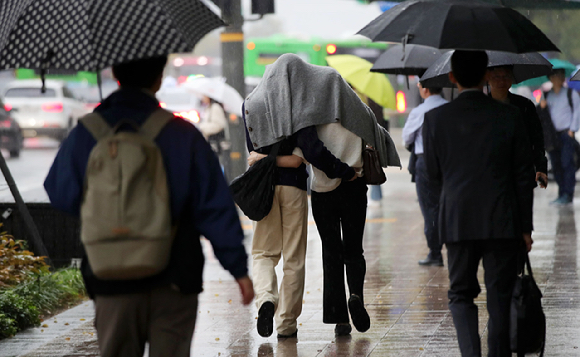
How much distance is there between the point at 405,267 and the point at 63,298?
3286mm

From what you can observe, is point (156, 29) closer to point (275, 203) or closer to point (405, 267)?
point (275, 203)

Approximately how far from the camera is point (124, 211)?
289cm

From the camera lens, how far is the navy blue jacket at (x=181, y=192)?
3.06 m

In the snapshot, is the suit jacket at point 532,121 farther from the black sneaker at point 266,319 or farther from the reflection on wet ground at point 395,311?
the black sneaker at point 266,319

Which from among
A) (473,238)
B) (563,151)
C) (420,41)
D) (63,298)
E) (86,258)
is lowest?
(563,151)

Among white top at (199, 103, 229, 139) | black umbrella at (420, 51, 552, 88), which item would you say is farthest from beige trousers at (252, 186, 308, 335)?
white top at (199, 103, 229, 139)

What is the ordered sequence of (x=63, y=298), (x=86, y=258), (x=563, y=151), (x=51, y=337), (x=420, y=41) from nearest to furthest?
1. (x=86, y=258)
2. (x=420, y=41)
3. (x=51, y=337)
4. (x=63, y=298)
5. (x=563, y=151)

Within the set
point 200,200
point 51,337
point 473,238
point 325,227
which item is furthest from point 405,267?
point 200,200

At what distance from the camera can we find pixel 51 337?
602 centimetres

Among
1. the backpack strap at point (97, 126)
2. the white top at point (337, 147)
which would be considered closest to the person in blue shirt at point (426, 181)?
the white top at point (337, 147)

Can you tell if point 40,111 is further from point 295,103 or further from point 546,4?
point 295,103

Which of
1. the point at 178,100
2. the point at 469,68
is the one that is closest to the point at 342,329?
the point at 469,68

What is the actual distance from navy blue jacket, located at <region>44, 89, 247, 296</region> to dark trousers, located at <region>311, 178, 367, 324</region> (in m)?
2.54

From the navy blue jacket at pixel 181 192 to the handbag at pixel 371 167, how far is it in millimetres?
2593
